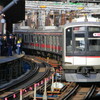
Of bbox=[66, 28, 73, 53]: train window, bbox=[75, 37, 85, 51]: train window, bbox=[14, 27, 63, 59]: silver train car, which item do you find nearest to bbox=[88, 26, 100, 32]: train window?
bbox=[75, 37, 85, 51]: train window

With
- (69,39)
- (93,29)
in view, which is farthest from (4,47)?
(93,29)

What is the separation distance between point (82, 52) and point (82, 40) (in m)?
0.49

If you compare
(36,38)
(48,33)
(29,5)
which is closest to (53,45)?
(48,33)

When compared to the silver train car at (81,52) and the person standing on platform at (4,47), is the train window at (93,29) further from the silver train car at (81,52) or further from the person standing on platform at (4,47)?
the person standing on platform at (4,47)

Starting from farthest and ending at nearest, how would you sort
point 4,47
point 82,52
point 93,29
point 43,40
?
point 43,40, point 4,47, point 93,29, point 82,52

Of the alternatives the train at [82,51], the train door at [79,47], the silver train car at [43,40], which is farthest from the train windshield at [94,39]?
the silver train car at [43,40]

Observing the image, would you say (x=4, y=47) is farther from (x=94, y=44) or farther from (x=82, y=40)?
(x=94, y=44)

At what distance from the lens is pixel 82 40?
1274 cm

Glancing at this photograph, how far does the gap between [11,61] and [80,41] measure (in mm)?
4351

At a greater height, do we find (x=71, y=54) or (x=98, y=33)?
(x=98, y=33)

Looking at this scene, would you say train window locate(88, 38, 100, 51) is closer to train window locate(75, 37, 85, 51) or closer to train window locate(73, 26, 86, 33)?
train window locate(75, 37, 85, 51)

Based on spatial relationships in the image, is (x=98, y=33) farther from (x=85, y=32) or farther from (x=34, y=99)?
(x=34, y=99)

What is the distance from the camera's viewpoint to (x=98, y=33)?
12711mm

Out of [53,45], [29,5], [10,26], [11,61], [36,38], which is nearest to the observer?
[11,61]
